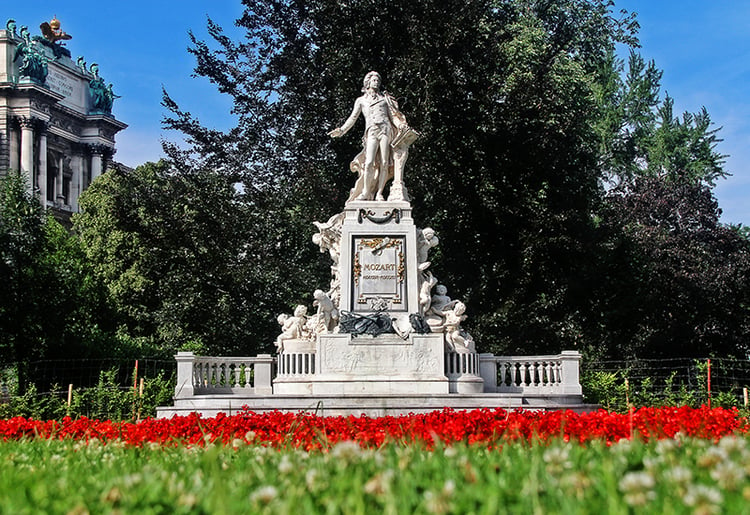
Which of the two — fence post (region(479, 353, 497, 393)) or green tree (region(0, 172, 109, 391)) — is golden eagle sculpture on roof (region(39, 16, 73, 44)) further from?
fence post (region(479, 353, 497, 393))

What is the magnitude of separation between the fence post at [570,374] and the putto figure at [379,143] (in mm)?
4390

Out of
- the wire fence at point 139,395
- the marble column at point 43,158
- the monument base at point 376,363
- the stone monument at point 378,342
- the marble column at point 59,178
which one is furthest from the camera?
the marble column at point 59,178

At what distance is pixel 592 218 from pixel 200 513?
30949mm

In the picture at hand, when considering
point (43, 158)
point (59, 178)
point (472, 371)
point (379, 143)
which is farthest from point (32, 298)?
point (59, 178)

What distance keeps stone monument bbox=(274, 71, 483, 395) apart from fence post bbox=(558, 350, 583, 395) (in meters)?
1.71

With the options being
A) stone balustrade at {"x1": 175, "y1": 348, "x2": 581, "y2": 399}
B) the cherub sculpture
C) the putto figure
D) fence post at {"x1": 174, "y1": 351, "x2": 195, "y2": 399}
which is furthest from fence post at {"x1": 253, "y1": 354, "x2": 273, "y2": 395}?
the cherub sculpture

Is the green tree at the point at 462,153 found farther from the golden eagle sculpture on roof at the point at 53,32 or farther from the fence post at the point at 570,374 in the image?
the golden eagle sculpture on roof at the point at 53,32

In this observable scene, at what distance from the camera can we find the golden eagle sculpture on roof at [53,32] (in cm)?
6869

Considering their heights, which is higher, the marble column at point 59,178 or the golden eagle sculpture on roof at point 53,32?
the golden eagle sculpture on roof at point 53,32

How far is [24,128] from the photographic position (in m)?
63.3

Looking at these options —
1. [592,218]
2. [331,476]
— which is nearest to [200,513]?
[331,476]

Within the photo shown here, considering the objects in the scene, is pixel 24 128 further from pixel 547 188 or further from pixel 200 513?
pixel 200 513

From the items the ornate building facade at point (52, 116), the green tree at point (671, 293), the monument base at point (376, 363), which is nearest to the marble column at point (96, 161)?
the ornate building facade at point (52, 116)

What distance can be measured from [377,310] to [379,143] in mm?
3524
